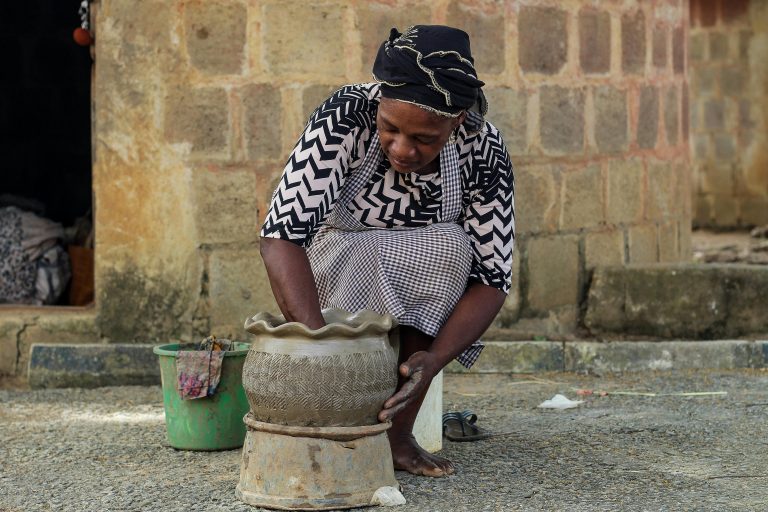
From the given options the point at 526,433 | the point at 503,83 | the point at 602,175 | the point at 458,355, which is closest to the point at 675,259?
the point at 602,175

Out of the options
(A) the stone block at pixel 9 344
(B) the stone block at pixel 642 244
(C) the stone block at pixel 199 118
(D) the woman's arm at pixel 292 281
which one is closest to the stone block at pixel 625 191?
(B) the stone block at pixel 642 244

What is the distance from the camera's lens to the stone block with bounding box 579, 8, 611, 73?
6655mm

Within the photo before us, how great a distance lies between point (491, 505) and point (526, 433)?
1.08m

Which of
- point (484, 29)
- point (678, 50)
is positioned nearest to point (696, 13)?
point (678, 50)

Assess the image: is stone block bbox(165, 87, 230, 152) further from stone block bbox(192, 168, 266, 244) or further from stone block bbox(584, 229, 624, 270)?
stone block bbox(584, 229, 624, 270)

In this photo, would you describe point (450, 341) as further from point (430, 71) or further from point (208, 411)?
point (208, 411)

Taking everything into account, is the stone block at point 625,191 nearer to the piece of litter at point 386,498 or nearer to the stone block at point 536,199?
the stone block at point 536,199

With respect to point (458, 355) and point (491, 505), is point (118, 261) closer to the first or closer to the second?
point (458, 355)

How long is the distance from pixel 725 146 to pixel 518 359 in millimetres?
9472

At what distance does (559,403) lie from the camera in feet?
17.1

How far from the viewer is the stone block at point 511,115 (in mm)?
6336

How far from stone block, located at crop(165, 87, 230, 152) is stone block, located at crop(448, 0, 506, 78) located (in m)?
1.19

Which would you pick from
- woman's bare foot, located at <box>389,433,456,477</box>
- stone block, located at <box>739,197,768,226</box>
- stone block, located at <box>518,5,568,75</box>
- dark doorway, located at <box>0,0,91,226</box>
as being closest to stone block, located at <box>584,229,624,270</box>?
stone block, located at <box>518,5,568,75</box>

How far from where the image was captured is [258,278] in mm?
6031
